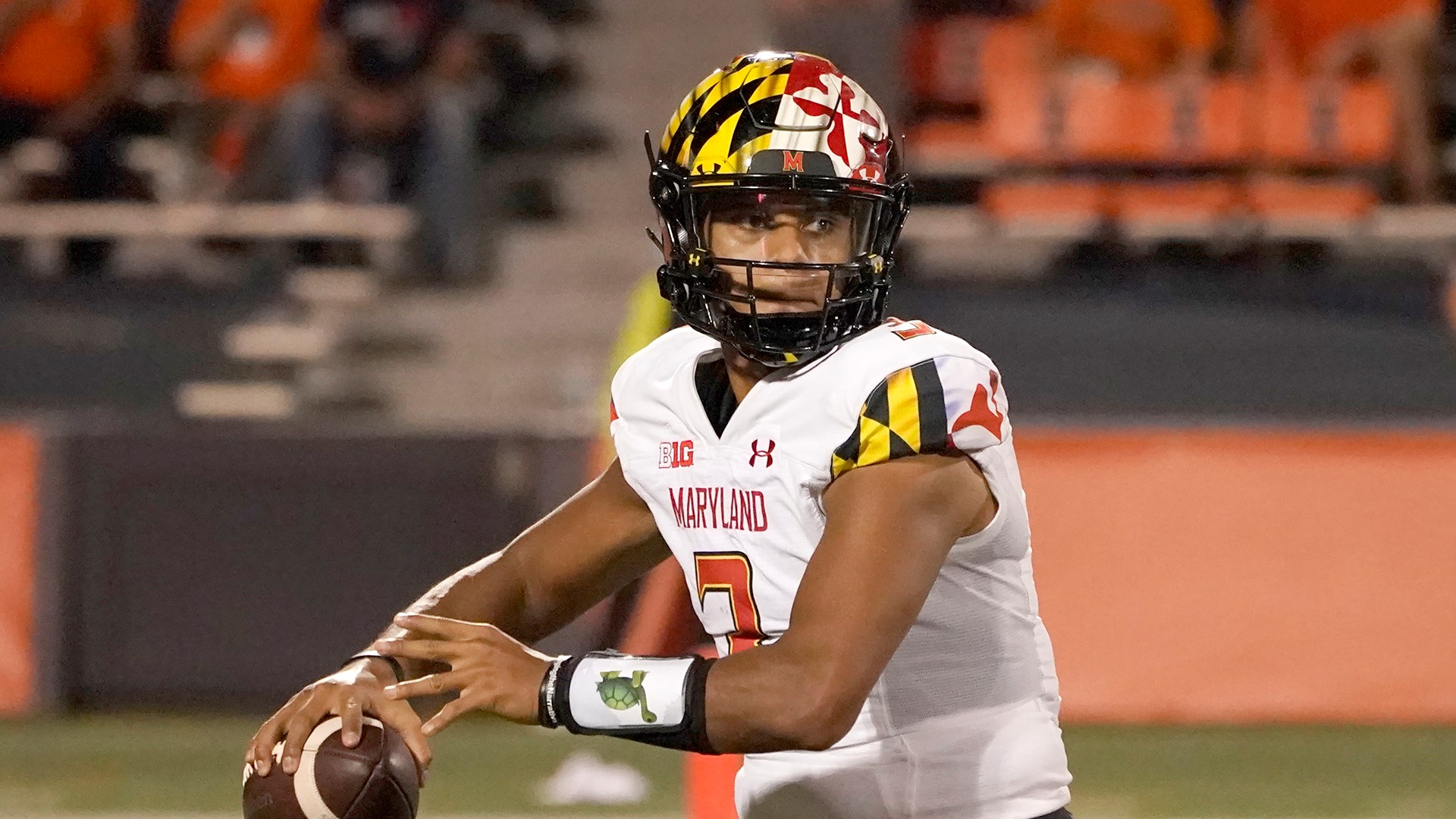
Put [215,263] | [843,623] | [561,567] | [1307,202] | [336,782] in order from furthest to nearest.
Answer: [215,263]
[1307,202]
[561,567]
[336,782]
[843,623]

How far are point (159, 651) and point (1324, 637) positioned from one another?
4083mm

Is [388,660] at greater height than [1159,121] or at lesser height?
lesser

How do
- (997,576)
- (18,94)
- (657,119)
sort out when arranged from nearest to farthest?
(997,576) < (18,94) < (657,119)

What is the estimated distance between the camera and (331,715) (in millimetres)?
2221

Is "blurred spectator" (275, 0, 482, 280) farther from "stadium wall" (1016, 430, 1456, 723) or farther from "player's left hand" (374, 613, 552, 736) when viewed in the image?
"player's left hand" (374, 613, 552, 736)

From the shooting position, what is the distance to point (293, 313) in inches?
316

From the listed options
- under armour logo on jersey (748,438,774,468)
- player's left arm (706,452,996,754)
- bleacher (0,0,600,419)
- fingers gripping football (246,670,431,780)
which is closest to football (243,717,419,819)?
fingers gripping football (246,670,431,780)

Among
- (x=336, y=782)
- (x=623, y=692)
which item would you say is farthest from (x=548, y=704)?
(x=336, y=782)

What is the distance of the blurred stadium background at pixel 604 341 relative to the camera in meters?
6.37

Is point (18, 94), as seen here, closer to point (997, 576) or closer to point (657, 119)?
point (657, 119)

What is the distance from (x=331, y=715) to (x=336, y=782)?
0.30 ft

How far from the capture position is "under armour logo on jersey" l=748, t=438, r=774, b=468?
2232 millimetres

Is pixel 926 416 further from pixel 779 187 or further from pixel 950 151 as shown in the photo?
pixel 950 151

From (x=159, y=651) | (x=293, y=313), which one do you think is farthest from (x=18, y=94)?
(x=159, y=651)
